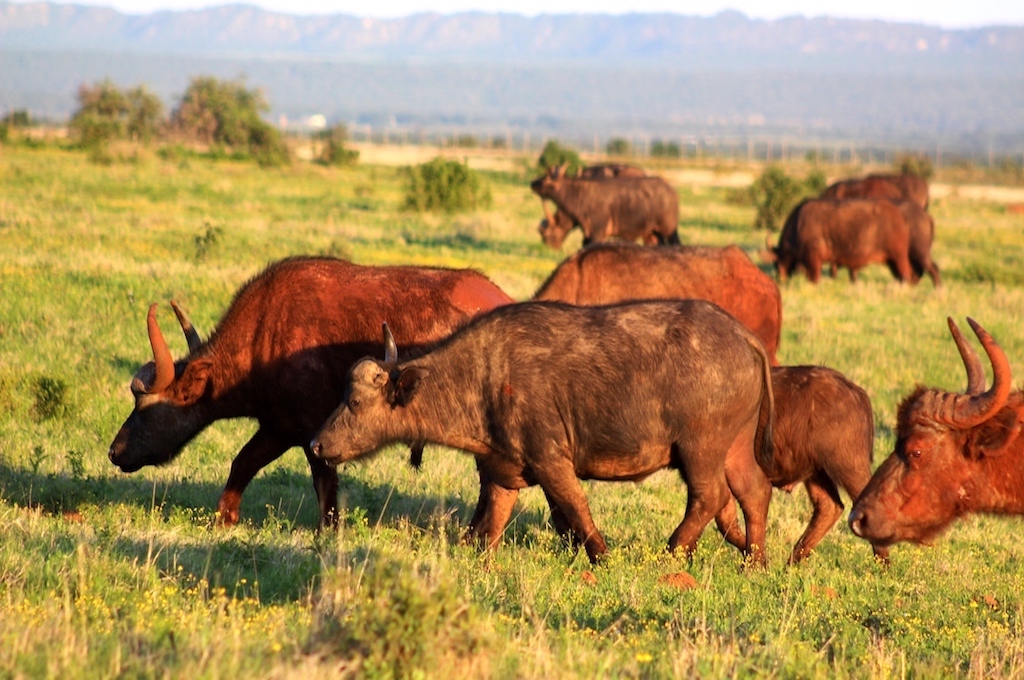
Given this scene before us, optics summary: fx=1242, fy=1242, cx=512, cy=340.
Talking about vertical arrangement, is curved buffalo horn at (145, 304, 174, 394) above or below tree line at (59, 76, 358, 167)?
below

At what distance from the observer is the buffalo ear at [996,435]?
690 centimetres

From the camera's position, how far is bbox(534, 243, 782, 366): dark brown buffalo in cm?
1313

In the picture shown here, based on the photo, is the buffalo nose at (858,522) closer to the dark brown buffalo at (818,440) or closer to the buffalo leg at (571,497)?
the buffalo leg at (571,497)

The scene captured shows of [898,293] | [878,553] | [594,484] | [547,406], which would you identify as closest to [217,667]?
[547,406]

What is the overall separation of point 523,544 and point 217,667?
4.33 metres

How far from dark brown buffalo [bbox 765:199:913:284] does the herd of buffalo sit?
15.7 m

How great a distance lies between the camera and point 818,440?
9.47 m

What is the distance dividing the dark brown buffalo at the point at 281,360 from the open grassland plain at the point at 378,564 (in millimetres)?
484

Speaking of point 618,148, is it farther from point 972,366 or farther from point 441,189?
point 972,366

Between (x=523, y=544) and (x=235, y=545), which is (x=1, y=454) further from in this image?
(x=523, y=544)

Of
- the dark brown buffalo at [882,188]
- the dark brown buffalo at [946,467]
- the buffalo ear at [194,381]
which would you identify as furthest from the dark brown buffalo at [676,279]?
the dark brown buffalo at [882,188]

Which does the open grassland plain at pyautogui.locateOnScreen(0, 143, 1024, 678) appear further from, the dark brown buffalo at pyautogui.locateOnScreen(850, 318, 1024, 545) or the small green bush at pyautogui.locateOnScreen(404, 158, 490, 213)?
the small green bush at pyautogui.locateOnScreen(404, 158, 490, 213)

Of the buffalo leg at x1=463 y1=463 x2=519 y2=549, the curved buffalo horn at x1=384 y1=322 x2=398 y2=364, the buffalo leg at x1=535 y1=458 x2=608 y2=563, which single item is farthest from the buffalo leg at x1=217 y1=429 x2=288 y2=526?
the buffalo leg at x1=535 y1=458 x2=608 y2=563

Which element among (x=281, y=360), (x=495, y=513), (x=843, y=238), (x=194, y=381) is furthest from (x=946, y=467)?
(x=843, y=238)
